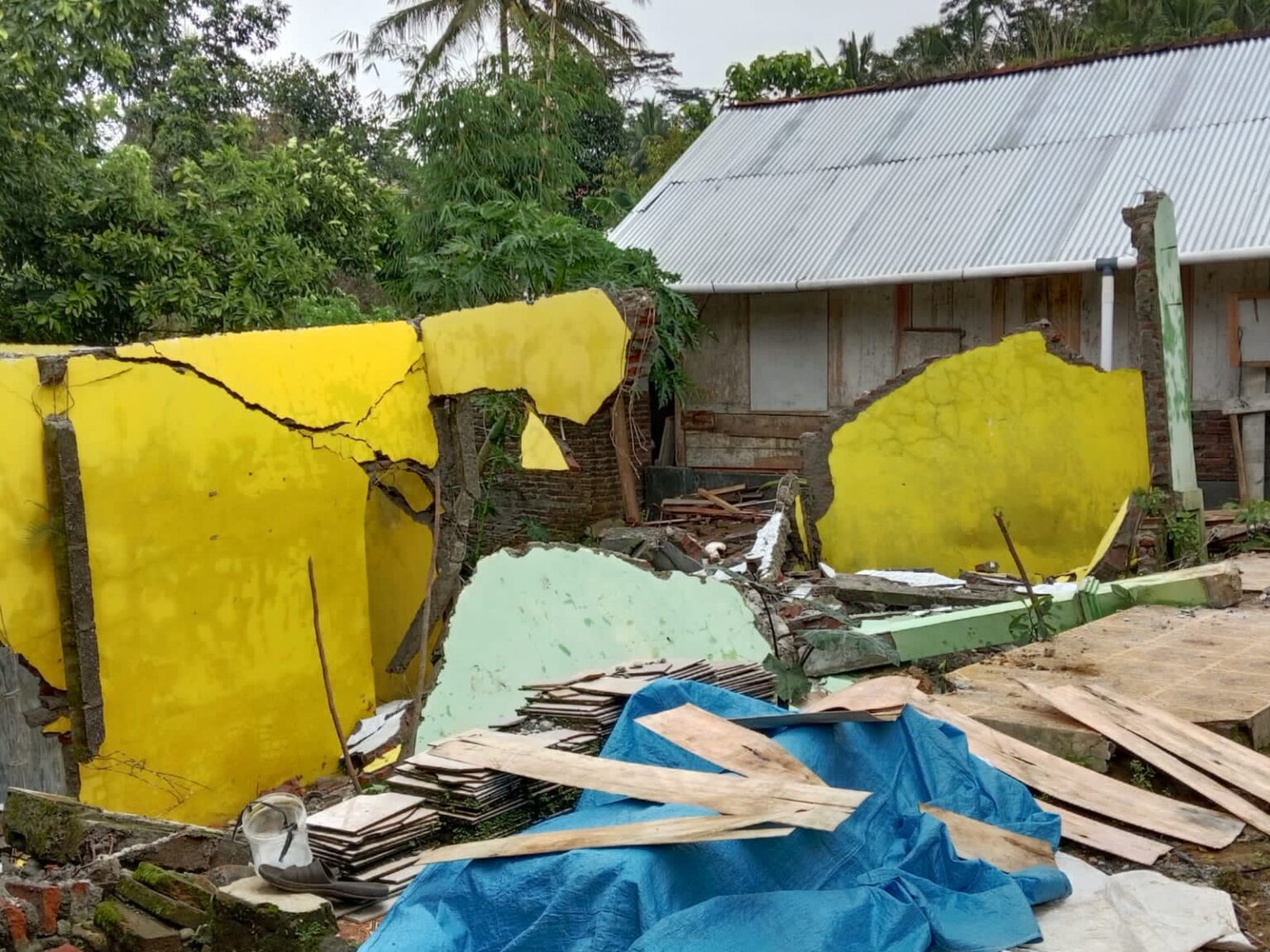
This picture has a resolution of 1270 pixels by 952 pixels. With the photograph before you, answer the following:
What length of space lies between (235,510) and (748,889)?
5763mm

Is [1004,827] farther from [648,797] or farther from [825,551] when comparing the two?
[825,551]

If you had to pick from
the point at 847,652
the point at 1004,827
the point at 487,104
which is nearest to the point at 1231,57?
the point at 487,104

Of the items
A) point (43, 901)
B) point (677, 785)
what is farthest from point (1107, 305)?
point (43, 901)

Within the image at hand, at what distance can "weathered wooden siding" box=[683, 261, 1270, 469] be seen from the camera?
1280cm

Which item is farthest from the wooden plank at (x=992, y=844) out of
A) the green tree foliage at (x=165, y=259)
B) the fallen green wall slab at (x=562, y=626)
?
the green tree foliage at (x=165, y=259)

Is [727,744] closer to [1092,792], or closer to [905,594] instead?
[1092,792]

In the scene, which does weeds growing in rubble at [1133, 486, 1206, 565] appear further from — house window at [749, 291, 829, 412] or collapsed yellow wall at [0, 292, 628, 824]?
house window at [749, 291, 829, 412]

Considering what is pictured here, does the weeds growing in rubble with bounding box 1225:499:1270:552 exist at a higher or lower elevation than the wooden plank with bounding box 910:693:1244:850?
higher

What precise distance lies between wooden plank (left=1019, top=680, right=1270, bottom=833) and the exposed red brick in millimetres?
4227

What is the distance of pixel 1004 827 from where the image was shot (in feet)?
14.8

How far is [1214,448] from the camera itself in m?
12.8

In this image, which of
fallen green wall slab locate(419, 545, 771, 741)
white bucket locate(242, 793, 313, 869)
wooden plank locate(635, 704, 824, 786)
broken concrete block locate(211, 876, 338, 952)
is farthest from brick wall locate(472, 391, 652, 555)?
broken concrete block locate(211, 876, 338, 952)

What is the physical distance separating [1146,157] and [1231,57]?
2.44m

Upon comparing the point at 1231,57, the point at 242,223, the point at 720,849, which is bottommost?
the point at 720,849
